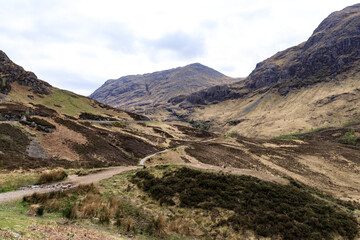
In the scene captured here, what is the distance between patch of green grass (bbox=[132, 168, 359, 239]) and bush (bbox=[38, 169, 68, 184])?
7.72 m

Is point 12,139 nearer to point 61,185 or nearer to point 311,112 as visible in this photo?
point 61,185

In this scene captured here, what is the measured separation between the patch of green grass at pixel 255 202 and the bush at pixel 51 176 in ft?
25.3

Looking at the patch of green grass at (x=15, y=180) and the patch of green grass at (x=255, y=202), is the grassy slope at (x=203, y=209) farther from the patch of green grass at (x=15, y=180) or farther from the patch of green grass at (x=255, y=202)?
the patch of green grass at (x=15, y=180)

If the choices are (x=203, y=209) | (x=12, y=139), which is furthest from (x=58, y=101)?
(x=203, y=209)

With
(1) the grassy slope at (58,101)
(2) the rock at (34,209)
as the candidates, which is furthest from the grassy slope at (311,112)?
(2) the rock at (34,209)

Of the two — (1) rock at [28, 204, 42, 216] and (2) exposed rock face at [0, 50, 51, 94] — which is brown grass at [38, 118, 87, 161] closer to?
(1) rock at [28, 204, 42, 216]

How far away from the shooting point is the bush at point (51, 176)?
17609 millimetres

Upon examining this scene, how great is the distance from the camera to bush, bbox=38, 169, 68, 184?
17609mm

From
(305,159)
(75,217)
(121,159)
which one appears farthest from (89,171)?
(305,159)

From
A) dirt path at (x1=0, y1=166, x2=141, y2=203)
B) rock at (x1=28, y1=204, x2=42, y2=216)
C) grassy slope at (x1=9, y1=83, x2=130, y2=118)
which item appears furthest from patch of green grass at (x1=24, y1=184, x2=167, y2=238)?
grassy slope at (x1=9, y1=83, x2=130, y2=118)

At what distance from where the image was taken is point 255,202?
14516 mm

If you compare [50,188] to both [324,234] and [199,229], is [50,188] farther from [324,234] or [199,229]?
[324,234]

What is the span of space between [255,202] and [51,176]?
20.3 metres

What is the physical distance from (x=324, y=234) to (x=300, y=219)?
144cm
